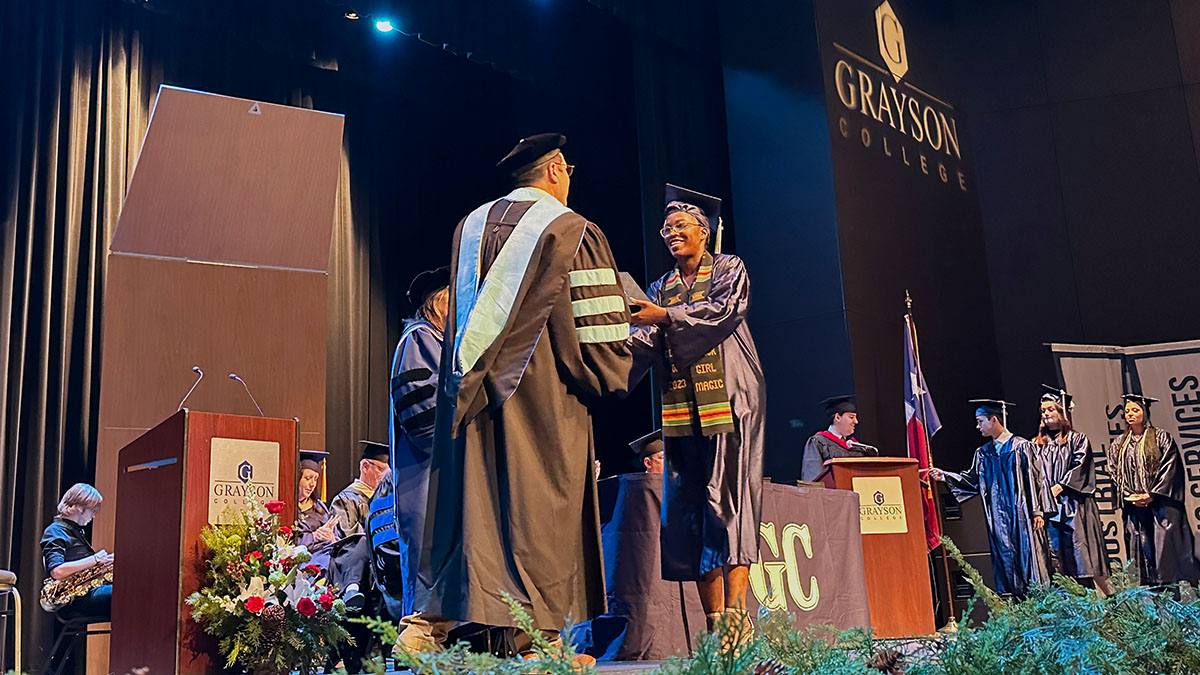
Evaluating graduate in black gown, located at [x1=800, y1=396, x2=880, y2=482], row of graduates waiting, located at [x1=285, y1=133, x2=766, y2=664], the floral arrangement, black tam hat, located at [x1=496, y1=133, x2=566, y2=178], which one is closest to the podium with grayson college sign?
the floral arrangement

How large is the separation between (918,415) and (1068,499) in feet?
4.18

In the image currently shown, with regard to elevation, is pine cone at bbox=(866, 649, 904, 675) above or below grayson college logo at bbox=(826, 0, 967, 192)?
below

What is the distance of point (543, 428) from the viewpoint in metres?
2.90

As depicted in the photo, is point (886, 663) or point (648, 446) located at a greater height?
point (648, 446)

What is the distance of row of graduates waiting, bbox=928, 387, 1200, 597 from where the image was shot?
8.66 metres

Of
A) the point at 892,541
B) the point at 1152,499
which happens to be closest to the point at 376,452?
the point at 892,541

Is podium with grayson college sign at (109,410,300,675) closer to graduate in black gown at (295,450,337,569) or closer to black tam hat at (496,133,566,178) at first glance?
black tam hat at (496,133,566,178)

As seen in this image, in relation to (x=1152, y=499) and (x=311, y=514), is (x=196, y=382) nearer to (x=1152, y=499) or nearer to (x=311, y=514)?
(x=311, y=514)

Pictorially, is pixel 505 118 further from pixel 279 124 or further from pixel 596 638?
pixel 596 638

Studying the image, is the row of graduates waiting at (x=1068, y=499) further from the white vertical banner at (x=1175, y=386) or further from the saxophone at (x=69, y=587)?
the saxophone at (x=69, y=587)

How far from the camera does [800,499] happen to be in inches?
198

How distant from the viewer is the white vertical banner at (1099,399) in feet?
31.8

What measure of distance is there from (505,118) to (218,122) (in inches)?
214

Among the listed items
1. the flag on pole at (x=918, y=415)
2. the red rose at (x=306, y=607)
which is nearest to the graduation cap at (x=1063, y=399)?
the flag on pole at (x=918, y=415)
